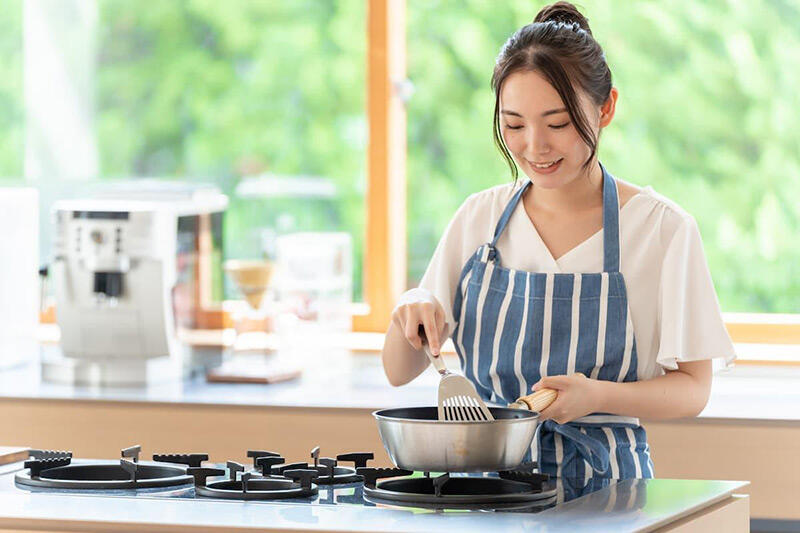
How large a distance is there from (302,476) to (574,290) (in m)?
0.52

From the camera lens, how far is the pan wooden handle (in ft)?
4.94

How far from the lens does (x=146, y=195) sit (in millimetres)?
3025

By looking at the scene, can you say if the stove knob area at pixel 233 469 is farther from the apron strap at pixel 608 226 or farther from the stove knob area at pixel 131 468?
A: the apron strap at pixel 608 226

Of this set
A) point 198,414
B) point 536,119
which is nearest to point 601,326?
point 536,119

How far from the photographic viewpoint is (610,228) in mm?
1781

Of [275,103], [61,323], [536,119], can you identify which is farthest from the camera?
[275,103]

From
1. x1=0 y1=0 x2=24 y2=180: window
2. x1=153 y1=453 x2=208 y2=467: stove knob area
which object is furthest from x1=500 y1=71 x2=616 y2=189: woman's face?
x1=0 y1=0 x2=24 y2=180: window

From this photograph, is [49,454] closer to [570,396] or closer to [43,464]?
[43,464]

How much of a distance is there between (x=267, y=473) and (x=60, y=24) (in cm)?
228

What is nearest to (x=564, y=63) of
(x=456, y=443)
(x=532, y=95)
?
(x=532, y=95)

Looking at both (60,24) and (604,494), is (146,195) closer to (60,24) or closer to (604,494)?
(60,24)

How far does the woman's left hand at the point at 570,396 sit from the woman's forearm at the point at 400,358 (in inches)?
11.1

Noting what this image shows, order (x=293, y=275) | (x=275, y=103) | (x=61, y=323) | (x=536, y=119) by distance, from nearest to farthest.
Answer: (x=536, y=119) → (x=61, y=323) → (x=293, y=275) → (x=275, y=103)

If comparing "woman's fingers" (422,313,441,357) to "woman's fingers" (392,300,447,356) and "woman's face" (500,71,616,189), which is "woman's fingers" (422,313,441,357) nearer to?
"woman's fingers" (392,300,447,356)
